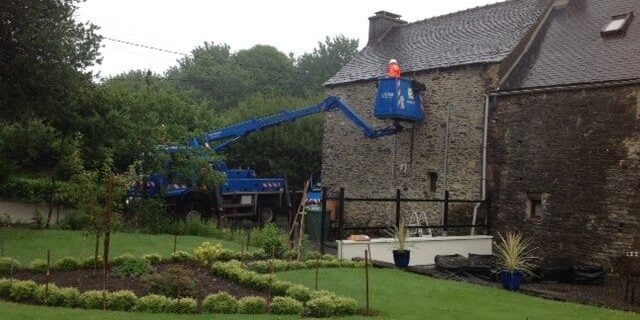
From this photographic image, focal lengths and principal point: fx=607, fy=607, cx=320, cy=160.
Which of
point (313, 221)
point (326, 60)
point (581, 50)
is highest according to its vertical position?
point (326, 60)

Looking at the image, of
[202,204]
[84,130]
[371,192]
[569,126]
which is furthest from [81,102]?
[569,126]

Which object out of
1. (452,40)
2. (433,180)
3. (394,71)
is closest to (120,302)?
(394,71)

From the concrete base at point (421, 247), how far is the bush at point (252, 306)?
5247 mm

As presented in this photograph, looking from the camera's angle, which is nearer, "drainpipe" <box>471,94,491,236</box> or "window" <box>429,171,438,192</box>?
"drainpipe" <box>471,94,491,236</box>

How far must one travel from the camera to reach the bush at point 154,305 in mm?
8062

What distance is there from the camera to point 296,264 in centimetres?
1234

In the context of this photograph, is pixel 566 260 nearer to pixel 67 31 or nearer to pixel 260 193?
pixel 260 193

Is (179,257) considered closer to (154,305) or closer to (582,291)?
(154,305)

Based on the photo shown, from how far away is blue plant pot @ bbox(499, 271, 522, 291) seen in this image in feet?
37.6

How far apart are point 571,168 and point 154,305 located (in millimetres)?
11880

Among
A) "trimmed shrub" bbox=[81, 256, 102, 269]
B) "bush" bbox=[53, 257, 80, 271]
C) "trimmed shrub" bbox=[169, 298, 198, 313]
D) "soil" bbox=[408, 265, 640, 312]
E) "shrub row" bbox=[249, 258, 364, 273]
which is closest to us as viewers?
"trimmed shrub" bbox=[169, 298, 198, 313]

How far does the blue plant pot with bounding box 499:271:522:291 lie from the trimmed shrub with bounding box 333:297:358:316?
4266 millimetres

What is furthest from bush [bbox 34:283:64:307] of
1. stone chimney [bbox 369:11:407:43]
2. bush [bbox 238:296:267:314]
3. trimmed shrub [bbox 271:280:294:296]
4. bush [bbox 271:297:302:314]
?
stone chimney [bbox 369:11:407:43]

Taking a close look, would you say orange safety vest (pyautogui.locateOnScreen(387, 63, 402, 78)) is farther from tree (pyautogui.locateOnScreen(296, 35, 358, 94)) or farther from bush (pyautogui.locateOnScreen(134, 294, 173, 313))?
tree (pyautogui.locateOnScreen(296, 35, 358, 94))
